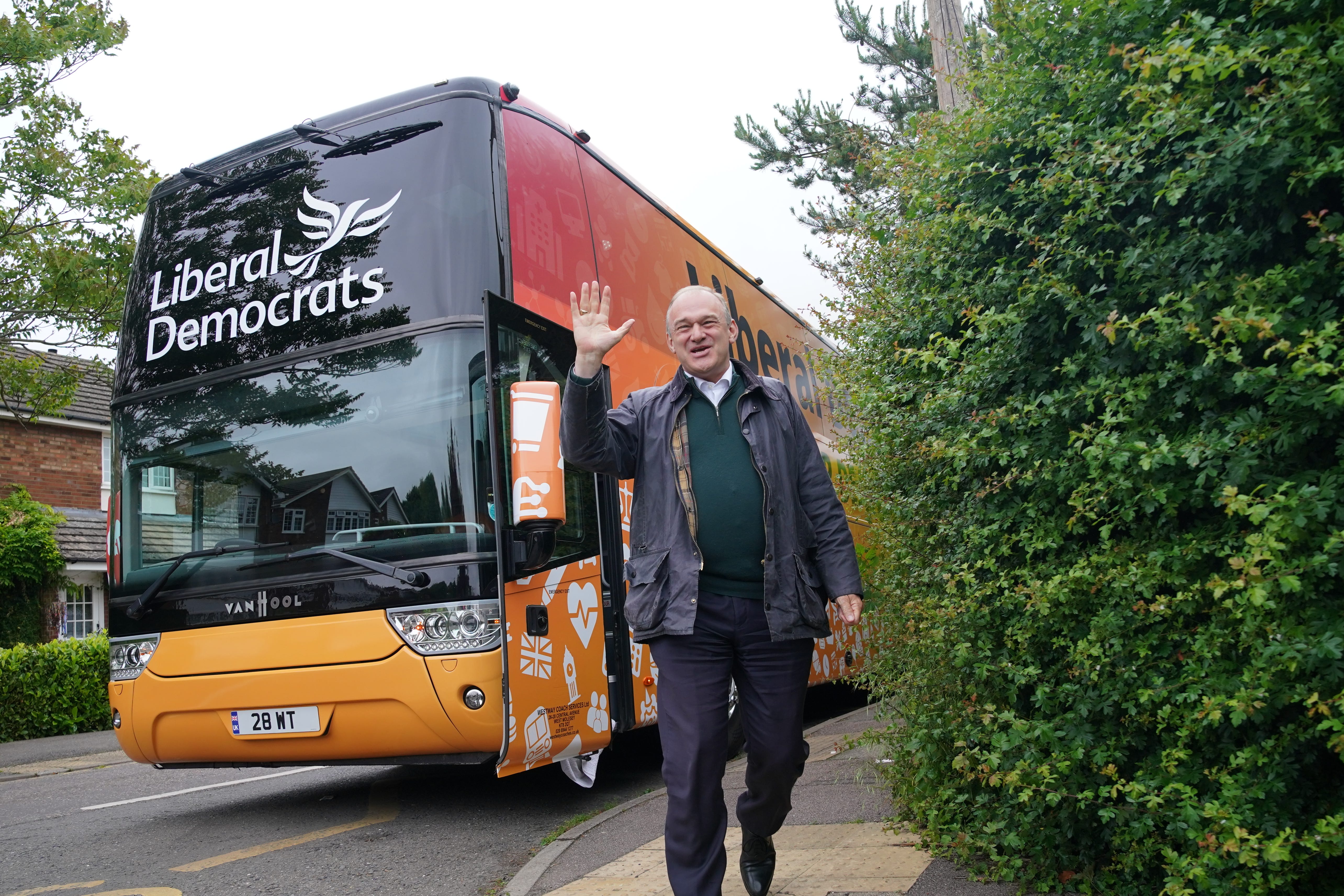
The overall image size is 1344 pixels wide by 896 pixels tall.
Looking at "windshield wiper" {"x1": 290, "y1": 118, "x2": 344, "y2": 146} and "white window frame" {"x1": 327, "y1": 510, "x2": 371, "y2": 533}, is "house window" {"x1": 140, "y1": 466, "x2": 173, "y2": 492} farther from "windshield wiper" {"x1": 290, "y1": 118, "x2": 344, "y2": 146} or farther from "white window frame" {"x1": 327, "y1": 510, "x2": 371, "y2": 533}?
"windshield wiper" {"x1": 290, "y1": 118, "x2": 344, "y2": 146}

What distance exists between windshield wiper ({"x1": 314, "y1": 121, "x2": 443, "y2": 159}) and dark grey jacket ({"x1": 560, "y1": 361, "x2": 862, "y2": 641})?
2656mm

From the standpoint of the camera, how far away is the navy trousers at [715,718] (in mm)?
3236

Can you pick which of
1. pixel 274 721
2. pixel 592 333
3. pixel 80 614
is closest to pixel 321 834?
pixel 274 721

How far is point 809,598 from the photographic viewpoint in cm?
337

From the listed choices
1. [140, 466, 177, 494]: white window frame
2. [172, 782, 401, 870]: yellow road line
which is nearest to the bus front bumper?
[172, 782, 401, 870]: yellow road line

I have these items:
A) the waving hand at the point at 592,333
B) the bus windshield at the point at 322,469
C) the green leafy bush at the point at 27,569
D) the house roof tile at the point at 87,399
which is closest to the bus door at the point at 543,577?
the bus windshield at the point at 322,469

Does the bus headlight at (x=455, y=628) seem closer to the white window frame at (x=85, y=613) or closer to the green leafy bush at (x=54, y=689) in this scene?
the green leafy bush at (x=54, y=689)

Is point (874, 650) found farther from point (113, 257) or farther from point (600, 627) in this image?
point (113, 257)

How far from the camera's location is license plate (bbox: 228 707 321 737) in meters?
5.12

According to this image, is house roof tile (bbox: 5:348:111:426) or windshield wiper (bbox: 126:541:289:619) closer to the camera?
windshield wiper (bbox: 126:541:289:619)

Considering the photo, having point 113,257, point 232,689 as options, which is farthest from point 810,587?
point 113,257

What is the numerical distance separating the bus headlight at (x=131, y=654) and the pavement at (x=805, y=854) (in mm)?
2377

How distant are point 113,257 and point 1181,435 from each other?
1290 cm

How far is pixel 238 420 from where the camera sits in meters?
5.53
